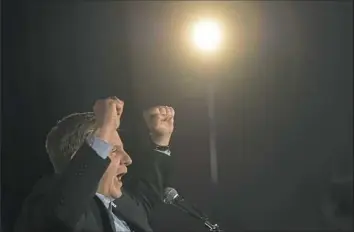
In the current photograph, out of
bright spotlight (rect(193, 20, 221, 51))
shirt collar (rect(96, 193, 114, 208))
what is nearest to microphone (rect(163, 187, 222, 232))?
shirt collar (rect(96, 193, 114, 208))

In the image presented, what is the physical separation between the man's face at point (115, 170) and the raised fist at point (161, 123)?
0.07 m

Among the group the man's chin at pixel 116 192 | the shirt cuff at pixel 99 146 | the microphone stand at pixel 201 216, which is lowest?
the microphone stand at pixel 201 216

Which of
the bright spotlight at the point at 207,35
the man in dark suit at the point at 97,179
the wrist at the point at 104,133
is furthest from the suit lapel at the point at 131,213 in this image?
the bright spotlight at the point at 207,35

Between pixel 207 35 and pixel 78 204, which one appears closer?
pixel 78 204

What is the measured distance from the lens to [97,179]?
0.93 meters

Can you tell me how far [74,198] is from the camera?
92 centimetres

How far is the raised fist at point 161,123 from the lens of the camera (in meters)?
0.99

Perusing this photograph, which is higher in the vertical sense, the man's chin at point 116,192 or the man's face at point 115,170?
the man's face at point 115,170

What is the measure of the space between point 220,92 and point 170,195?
22cm

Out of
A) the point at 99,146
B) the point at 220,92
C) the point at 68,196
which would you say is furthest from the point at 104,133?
the point at 220,92

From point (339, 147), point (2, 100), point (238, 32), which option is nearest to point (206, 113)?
point (238, 32)

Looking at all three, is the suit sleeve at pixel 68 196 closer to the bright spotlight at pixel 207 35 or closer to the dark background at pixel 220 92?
the dark background at pixel 220 92

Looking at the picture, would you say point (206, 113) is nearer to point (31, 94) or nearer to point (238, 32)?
point (238, 32)

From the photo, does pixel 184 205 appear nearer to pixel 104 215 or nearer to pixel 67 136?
pixel 104 215
